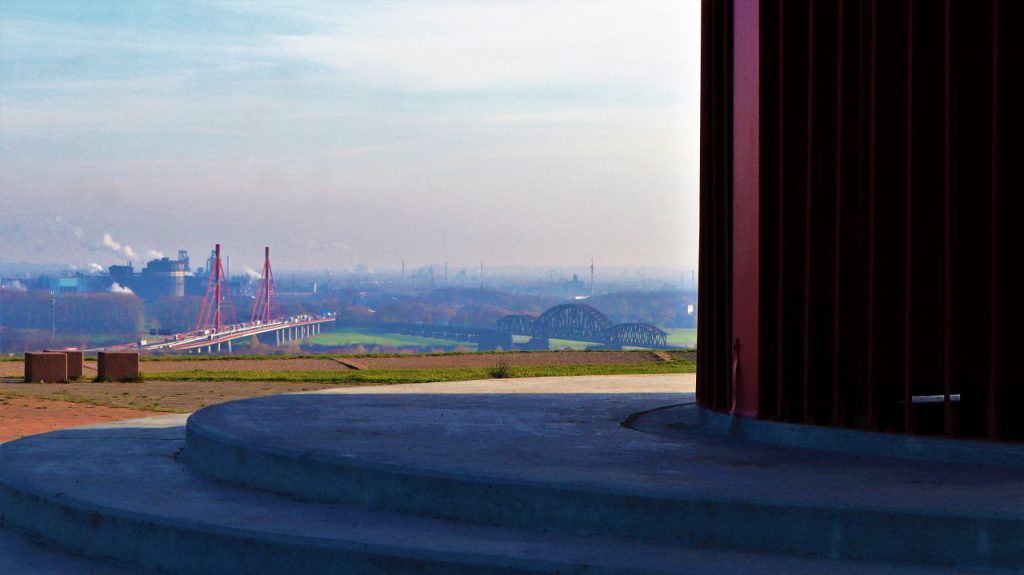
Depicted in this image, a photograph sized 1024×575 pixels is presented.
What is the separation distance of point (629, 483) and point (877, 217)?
2.73 meters

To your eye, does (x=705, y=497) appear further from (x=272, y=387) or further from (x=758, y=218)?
(x=272, y=387)

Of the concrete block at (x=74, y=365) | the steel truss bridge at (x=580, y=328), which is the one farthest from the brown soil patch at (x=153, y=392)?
the steel truss bridge at (x=580, y=328)

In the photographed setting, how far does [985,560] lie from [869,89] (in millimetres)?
3487

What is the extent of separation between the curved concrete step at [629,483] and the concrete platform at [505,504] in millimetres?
11

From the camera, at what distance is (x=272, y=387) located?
20.3 meters

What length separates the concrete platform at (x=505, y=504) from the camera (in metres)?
5.64

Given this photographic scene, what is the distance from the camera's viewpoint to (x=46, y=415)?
50.5 feet

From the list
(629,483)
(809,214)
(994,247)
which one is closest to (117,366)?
(809,214)

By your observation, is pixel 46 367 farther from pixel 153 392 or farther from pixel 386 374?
pixel 386 374

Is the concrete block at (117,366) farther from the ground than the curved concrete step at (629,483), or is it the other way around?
the curved concrete step at (629,483)

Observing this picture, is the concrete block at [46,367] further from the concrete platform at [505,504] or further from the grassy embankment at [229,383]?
the concrete platform at [505,504]

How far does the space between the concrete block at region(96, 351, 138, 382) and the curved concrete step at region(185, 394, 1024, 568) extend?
516 inches

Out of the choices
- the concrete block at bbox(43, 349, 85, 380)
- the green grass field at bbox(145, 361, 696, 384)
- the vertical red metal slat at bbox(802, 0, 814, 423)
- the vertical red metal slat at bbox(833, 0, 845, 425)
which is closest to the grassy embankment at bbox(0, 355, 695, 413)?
the green grass field at bbox(145, 361, 696, 384)

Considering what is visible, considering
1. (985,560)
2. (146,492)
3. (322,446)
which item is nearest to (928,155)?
(985,560)
